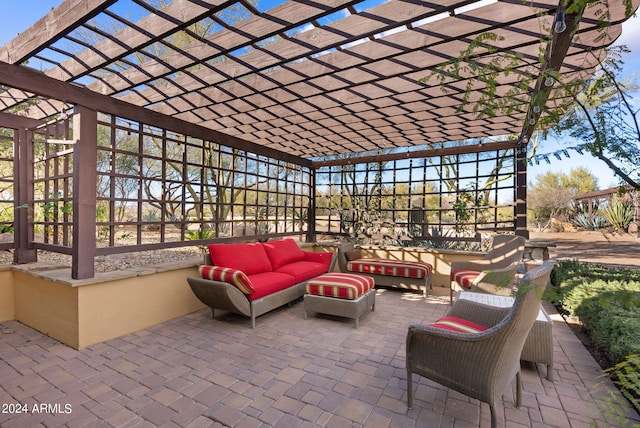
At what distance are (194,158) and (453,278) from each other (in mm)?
6953

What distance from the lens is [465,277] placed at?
4.34m

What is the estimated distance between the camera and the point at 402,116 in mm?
4562

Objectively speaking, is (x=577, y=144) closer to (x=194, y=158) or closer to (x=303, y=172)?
(x=303, y=172)

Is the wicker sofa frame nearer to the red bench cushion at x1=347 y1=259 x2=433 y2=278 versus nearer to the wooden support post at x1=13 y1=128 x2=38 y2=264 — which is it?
the red bench cushion at x1=347 y1=259 x2=433 y2=278

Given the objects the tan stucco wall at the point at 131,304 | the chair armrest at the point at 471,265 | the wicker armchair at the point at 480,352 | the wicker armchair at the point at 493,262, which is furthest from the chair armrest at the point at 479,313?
the tan stucco wall at the point at 131,304

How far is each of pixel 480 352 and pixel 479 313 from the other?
84cm

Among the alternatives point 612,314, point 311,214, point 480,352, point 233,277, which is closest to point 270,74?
point 233,277

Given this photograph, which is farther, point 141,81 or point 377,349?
point 141,81

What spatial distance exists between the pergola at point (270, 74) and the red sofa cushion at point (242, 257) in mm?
681

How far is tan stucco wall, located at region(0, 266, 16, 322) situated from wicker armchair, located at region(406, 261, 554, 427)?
473 cm

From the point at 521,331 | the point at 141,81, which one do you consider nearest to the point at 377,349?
the point at 521,331

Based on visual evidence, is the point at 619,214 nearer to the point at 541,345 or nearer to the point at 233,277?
the point at 541,345

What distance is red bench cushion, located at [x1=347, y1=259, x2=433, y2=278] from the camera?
5150 mm

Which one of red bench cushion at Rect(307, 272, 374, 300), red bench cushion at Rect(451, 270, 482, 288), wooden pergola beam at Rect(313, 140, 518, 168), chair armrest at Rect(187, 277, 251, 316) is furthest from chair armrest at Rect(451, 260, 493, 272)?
chair armrest at Rect(187, 277, 251, 316)
